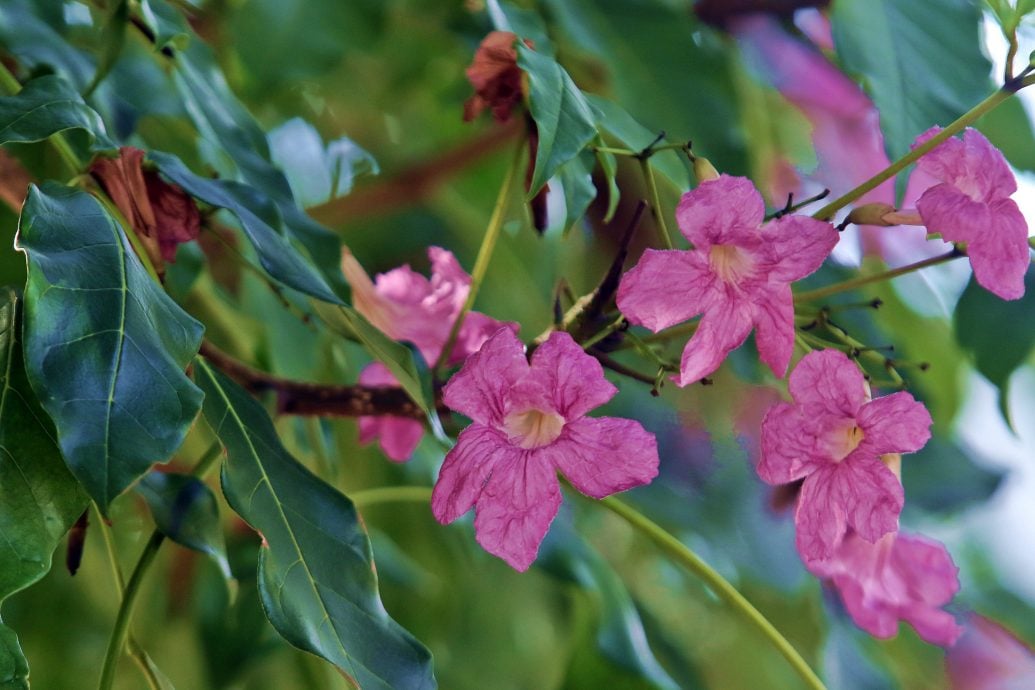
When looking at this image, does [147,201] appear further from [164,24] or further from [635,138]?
[635,138]

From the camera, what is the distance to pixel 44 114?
47 cm

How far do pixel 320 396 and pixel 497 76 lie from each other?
0.18 meters

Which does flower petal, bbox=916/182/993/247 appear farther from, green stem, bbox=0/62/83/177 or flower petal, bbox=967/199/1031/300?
green stem, bbox=0/62/83/177

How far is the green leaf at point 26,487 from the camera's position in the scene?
0.37 meters

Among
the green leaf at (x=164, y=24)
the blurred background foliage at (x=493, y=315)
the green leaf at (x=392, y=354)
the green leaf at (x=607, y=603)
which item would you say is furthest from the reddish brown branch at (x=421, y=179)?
the green leaf at (x=392, y=354)

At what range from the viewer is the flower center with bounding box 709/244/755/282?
44 centimetres

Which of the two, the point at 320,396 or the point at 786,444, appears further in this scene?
the point at 320,396

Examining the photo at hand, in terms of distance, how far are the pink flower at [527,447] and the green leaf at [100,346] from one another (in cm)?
11

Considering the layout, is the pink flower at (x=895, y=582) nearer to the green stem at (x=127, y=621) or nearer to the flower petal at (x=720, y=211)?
the flower petal at (x=720, y=211)

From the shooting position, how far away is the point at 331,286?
1.83 feet

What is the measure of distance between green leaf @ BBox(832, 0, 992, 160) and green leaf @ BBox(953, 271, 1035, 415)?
0.35 feet

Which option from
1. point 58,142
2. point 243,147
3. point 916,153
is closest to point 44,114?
point 58,142

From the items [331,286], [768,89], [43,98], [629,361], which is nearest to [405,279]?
[331,286]

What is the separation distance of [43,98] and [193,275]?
0.19 meters
